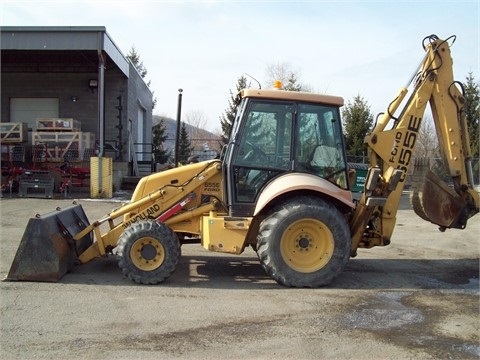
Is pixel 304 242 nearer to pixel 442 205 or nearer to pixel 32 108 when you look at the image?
pixel 442 205

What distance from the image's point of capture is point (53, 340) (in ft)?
14.9

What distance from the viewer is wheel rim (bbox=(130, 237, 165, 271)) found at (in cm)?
647

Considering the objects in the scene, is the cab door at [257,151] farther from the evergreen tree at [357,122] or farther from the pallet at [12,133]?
the evergreen tree at [357,122]

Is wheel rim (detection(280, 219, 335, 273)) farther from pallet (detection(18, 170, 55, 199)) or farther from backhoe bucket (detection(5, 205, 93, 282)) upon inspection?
pallet (detection(18, 170, 55, 199))

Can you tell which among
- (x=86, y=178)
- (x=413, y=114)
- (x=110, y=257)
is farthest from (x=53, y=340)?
(x=86, y=178)

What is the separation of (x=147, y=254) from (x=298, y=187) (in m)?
2.17

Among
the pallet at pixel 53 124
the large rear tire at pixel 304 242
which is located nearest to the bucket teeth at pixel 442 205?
the large rear tire at pixel 304 242

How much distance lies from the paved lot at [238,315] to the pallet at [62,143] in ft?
33.7

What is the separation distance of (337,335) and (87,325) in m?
2.49

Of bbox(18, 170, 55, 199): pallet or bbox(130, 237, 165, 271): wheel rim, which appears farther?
bbox(18, 170, 55, 199): pallet

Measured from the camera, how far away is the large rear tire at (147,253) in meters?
6.45

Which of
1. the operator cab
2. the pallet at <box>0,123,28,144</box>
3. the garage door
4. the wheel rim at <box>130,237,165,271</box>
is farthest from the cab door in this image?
the garage door

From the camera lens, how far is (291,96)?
264 inches

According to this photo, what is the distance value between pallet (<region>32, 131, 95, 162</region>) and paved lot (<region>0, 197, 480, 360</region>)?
33.7ft
